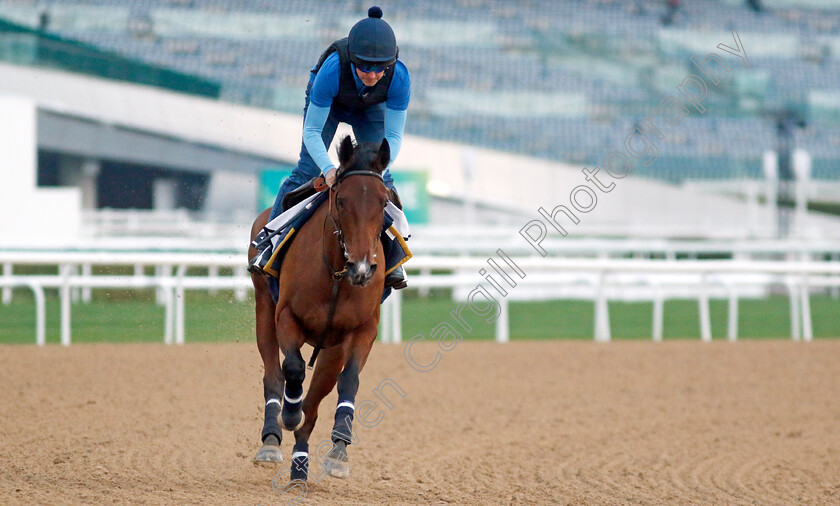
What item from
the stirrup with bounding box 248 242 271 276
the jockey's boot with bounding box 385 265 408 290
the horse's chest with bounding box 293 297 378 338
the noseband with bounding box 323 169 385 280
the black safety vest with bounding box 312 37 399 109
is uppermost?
the black safety vest with bounding box 312 37 399 109

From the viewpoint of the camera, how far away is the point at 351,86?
15.8 ft

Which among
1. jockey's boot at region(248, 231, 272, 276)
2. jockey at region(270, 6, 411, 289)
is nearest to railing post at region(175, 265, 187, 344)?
jockey's boot at region(248, 231, 272, 276)

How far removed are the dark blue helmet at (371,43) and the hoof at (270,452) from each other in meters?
1.73

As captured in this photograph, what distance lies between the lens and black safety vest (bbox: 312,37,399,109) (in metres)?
4.75

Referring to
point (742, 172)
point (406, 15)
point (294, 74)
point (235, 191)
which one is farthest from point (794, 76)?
point (235, 191)

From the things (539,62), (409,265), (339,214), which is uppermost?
(539,62)

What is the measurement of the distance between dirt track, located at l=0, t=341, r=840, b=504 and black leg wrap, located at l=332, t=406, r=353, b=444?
25 cm

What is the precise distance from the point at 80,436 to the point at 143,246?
6019 mm

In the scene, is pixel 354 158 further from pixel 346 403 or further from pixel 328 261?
pixel 346 403

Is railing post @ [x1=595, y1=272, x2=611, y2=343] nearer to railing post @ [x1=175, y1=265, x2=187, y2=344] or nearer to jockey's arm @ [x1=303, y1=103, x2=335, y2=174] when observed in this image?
railing post @ [x1=175, y1=265, x2=187, y2=344]

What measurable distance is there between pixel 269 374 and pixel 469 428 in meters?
1.97

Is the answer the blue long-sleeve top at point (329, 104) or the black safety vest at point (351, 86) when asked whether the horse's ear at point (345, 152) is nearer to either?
the blue long-sleeve top at point (329, 104)

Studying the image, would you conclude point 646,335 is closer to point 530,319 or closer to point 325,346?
point 530,319

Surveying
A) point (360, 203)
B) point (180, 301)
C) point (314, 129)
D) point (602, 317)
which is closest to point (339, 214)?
point (360, 203)
